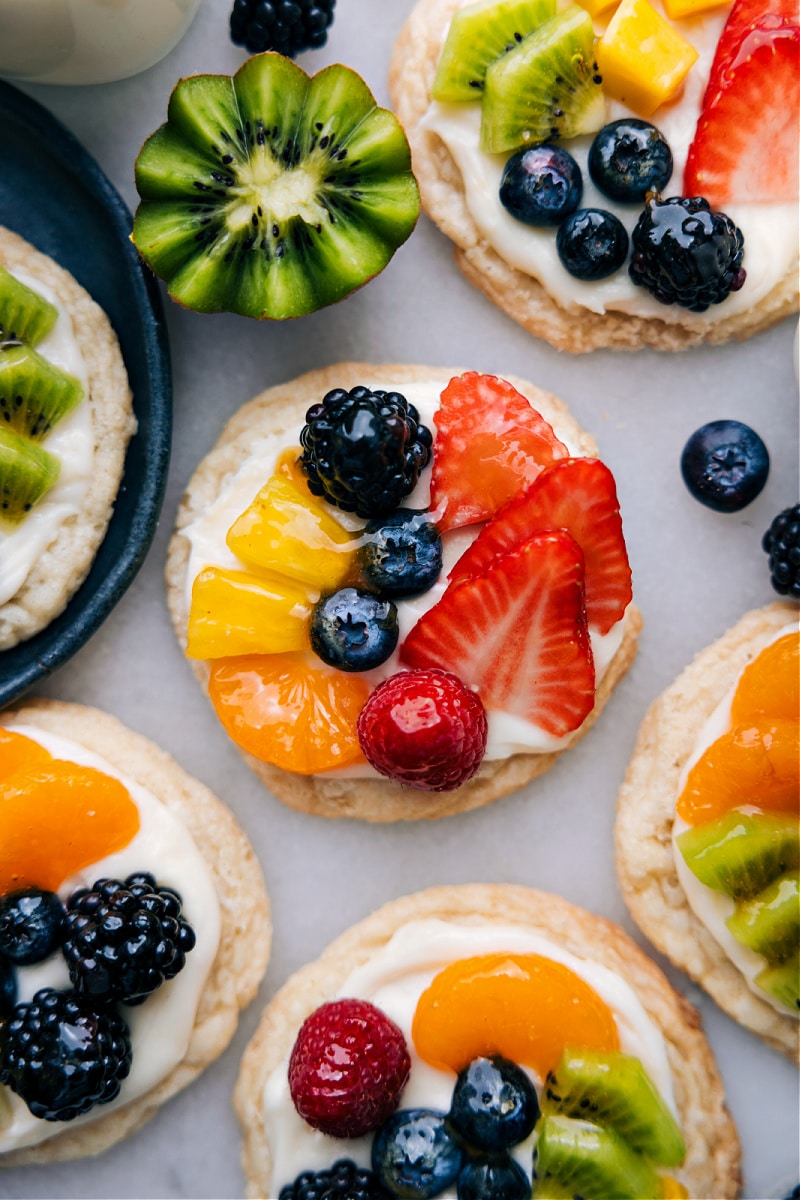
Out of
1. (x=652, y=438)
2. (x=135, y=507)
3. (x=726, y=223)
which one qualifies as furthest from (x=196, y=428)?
(x=726, y=223)

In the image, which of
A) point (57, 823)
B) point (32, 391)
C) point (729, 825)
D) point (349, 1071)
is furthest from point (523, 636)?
point (32, 391)

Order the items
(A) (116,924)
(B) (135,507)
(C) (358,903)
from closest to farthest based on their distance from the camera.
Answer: (A) (116,924) → (B) (135,507) → (C) (358,903)

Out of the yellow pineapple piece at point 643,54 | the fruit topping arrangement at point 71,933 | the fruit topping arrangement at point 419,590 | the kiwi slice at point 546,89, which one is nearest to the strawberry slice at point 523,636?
the fruit topping arrangement at point 419,590

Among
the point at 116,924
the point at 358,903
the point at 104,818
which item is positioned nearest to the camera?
the point at 116,924

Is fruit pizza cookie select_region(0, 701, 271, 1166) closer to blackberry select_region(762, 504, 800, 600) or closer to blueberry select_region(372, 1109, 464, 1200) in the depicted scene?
blueberry select_region(372, 1109, 464, 1200)

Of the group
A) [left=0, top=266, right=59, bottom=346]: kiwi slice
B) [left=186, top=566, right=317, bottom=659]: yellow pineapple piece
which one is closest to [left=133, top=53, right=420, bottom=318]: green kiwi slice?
[left=0, top=266, right=59, bottom=346]: kiwi slice

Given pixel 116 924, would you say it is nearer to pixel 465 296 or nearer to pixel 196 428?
pixel 196 428
